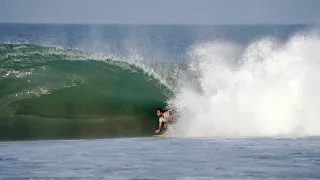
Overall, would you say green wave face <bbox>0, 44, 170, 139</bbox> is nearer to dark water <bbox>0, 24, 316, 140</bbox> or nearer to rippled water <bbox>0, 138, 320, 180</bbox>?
dark water <bbox>0, 24, 316, 140</bbox>

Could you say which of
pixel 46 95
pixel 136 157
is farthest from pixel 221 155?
pixel 46 95

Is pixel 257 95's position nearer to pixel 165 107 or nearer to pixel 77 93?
pixel 165 107

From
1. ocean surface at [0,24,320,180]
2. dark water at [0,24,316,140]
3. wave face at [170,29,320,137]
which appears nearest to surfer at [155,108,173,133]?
ocean surface at [0,24,320,180]

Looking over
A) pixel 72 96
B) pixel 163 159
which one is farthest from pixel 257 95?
pixel 163 159

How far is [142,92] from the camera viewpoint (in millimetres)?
28078

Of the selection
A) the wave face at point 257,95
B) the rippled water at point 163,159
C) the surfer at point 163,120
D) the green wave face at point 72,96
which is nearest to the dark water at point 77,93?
the green wave face at point 72,96

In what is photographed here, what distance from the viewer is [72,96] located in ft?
88.4

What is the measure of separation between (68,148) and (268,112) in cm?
610

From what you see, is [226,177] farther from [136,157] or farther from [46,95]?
[46,95]

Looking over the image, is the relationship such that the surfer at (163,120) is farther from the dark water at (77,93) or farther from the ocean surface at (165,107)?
the dark water at (77,93)

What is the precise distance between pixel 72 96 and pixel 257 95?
5775 millimetres

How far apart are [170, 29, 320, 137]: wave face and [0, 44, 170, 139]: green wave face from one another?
1405 mm

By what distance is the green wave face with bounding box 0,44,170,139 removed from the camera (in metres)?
24.4

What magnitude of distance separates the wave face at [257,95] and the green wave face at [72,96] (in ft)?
4.61
